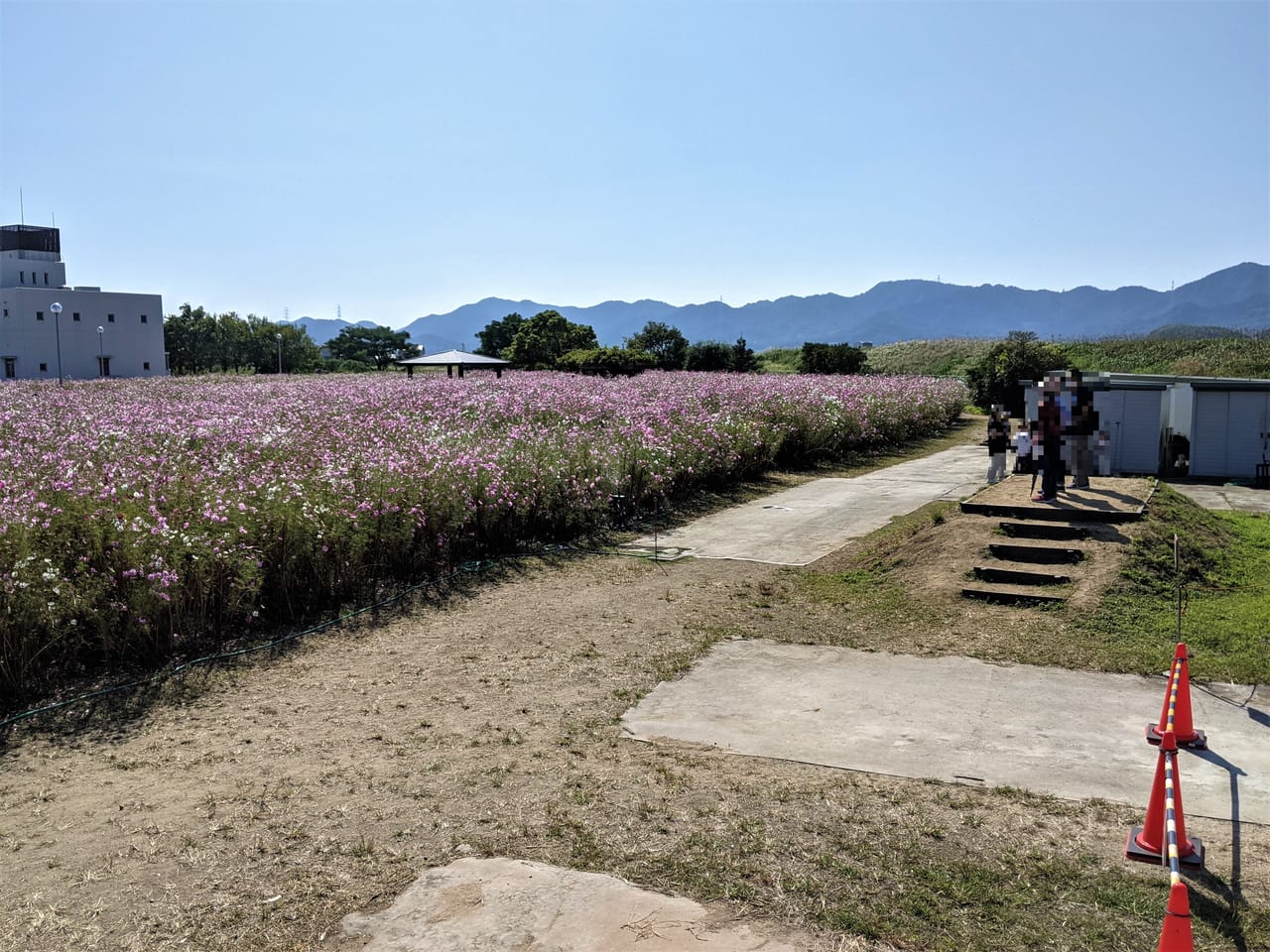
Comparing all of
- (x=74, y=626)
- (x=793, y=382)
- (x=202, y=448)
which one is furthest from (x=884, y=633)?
(x=793, y=382)

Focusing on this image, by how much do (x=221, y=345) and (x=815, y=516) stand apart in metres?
80.7

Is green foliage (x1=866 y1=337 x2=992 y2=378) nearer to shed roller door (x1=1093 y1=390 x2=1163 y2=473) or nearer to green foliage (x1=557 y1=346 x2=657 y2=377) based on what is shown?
green foliage (x1=557 y1=346 x2=657 y2=377)

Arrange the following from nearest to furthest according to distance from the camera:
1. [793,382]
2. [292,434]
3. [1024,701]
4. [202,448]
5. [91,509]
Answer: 1. [1024,701]
2. [91,509]
3. [202,448]
4. [292,434]
5. [793,382]

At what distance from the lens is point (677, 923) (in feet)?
11.1

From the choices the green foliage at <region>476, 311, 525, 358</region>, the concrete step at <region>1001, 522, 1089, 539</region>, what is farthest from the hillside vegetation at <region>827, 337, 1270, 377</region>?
the green foliage at <region>476, 311, 525, 358</region>

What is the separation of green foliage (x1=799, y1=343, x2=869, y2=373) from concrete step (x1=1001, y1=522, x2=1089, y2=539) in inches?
1208

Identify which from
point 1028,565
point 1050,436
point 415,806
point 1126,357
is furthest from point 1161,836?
point 1126,357

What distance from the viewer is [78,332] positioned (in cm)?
6656

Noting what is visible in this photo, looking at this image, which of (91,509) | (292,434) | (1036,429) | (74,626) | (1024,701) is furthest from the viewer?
(292,434)

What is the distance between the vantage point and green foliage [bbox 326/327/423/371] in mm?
111000

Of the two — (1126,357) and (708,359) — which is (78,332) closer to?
(708,359)

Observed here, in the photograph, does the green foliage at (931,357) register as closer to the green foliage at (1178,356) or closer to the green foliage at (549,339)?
the green foliage at (1178,356)

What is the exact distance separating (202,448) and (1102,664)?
31.8 feet

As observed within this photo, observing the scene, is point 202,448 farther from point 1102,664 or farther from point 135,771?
point 1102,664
